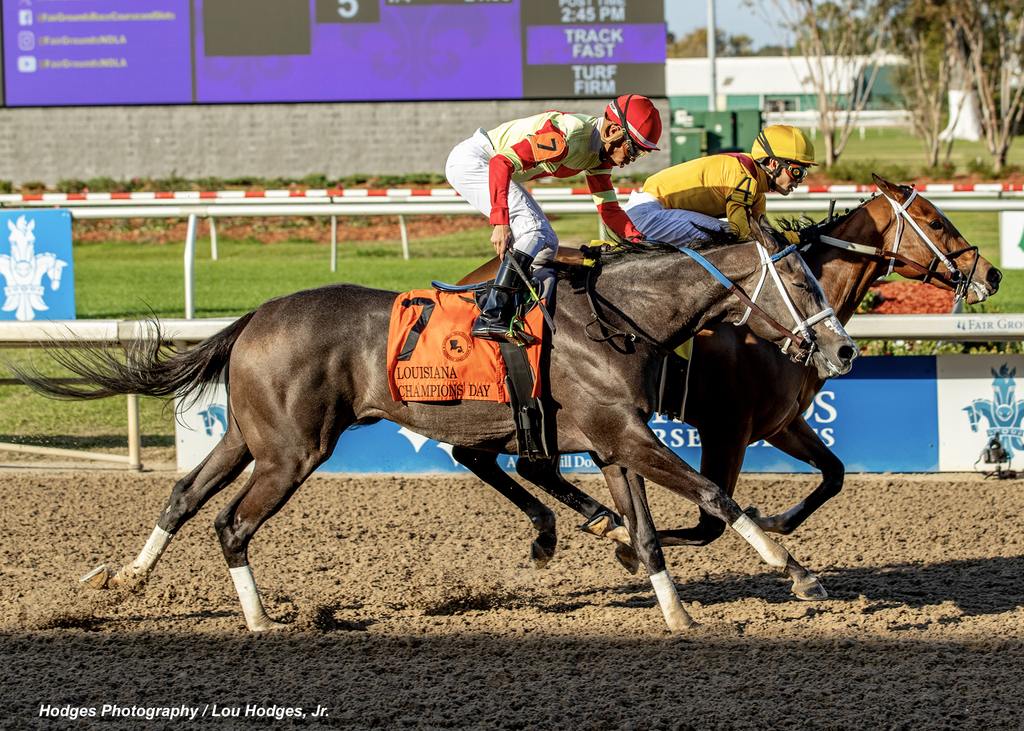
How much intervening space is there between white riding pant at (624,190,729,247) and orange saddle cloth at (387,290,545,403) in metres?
0.97

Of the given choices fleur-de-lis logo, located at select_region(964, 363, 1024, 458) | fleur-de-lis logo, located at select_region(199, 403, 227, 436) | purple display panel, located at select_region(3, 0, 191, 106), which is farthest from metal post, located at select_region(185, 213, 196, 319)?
purple display panel, located at select_region(3, 0, 191, 106)

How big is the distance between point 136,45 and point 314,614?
18.3 m

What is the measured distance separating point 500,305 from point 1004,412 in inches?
153

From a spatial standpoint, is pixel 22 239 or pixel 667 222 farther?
pixel 22 239

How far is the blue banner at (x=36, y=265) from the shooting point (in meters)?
7.62

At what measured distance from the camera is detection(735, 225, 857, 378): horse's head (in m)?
4.51

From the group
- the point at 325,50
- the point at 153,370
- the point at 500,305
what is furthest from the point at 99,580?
the point at 325,50

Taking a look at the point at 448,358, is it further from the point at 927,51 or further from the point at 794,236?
the point at 927,51

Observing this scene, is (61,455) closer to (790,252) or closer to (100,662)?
(100,662)

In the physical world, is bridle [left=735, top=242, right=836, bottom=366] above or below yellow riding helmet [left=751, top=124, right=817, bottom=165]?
below

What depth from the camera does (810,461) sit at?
571 centimetres

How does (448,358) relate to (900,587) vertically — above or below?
above

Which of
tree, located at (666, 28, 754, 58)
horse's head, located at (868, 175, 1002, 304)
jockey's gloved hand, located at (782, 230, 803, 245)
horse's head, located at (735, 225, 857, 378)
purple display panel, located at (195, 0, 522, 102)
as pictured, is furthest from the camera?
tree, located at (666, 28, 754, 58)

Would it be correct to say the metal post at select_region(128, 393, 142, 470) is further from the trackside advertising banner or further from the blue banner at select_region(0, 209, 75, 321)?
the trackside advertising banner
